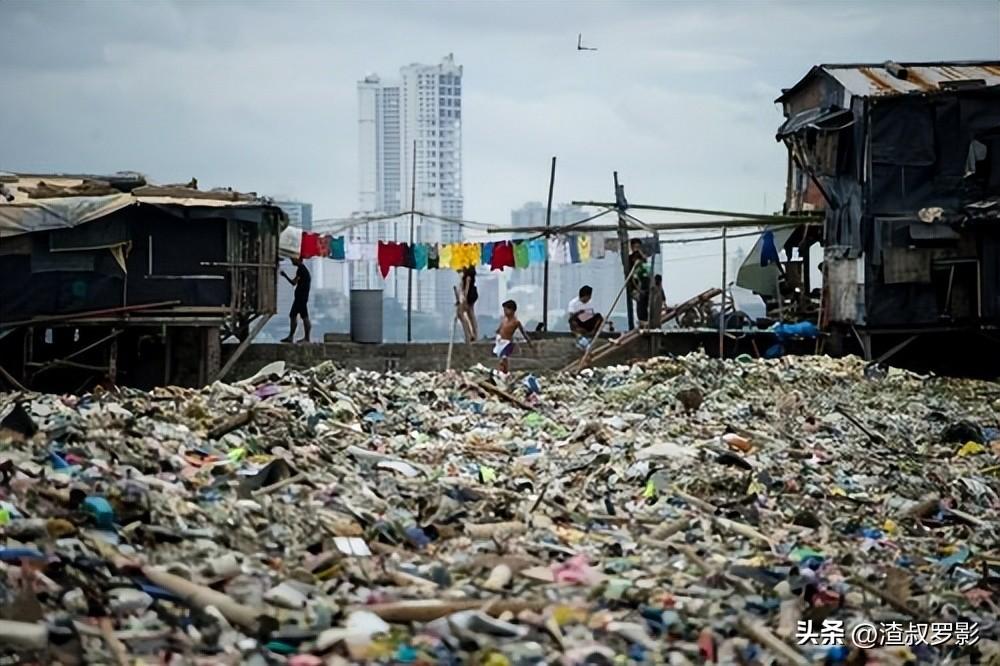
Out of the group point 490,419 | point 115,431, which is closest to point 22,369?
point 490,419

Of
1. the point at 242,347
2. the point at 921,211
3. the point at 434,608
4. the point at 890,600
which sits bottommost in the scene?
the point at 890,600

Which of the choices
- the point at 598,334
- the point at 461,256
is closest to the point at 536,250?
the point at 461,256

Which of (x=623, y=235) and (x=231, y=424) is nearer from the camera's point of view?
(x=231, y=424)

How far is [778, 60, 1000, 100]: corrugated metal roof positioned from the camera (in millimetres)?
22984

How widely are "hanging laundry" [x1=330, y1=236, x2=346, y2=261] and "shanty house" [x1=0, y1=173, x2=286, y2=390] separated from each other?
329 cm

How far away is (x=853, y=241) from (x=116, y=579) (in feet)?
61.4

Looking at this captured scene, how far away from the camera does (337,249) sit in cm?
2662

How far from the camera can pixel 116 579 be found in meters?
6.32

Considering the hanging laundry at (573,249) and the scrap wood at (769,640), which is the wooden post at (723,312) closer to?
the hanging laundry at (573,249)

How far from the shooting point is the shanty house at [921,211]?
72.9ft

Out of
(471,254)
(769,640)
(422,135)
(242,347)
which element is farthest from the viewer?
(422,135)

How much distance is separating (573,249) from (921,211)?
20.8 ft

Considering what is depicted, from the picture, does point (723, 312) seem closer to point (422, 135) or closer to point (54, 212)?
point (54, 212)

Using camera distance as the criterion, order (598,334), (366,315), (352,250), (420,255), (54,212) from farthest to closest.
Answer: (352,250), (420,255), (366,315), (598,334), (54,212)
